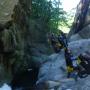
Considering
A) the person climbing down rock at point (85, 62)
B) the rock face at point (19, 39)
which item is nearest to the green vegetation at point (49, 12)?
the rock face at point (19, 39)

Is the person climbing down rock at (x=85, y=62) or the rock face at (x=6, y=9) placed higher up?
the rock face at (x=6, y=9)

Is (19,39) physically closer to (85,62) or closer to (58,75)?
(58,75)

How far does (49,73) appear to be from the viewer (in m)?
10.5

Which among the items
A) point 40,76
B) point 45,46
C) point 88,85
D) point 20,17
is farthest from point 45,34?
point 88,85

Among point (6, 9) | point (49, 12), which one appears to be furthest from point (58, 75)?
point (49, 12)

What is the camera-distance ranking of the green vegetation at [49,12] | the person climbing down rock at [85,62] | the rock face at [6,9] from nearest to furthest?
the person climbing down rock at [85,62] → the rock face at [6,9] → the green vegetation at [49,12]

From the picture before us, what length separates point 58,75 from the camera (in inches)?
395

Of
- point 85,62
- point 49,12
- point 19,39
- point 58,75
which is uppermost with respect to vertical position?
point 49,12

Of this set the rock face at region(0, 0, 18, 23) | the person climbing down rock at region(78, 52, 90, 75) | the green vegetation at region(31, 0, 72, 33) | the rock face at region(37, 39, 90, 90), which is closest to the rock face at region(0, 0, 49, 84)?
the rock face at region(0, 0, 18, 23)

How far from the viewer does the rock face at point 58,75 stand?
8344 millimetres

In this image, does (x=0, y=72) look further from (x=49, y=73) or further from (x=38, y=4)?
(x=38, y=4)

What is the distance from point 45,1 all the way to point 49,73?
5.28 m

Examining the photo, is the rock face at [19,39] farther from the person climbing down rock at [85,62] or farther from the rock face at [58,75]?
the person climbing down rock at [85,62]

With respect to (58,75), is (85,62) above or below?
above
